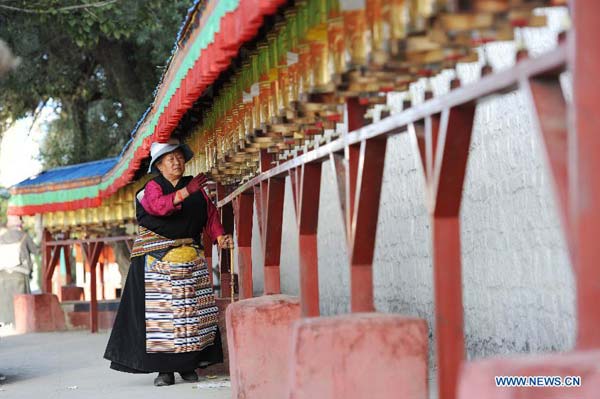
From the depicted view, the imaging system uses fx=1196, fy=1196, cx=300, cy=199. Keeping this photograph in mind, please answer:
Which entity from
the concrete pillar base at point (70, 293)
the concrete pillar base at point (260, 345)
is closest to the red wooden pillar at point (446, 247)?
the concrete pillar base at point (260, 345)

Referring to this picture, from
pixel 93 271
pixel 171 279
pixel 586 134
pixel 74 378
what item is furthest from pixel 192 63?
pixel 93 271

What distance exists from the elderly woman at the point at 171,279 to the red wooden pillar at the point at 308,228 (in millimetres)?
2544

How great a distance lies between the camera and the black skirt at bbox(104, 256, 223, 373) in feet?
29.7

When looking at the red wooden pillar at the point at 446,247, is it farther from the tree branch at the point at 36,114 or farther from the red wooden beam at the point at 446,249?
the tree branch at the point at 36,114

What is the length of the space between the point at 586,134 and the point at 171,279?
20.7 ft

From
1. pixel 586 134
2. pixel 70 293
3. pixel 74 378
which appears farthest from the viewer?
pixel 70 293

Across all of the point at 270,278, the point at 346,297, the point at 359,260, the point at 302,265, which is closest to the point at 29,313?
the point at 346,297

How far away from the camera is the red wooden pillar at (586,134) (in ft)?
9.78

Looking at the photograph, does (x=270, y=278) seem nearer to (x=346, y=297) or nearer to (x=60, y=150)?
(x=346, y=297)

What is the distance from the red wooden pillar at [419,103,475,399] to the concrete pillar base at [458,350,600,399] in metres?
1.30

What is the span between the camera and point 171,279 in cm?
902

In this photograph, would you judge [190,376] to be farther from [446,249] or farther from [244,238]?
[446,249]

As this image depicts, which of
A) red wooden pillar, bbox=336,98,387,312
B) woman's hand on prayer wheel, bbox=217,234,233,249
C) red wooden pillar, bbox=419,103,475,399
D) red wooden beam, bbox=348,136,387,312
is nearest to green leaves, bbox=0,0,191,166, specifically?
woman's hand on prayer wheel, bbox=217,234,233,249

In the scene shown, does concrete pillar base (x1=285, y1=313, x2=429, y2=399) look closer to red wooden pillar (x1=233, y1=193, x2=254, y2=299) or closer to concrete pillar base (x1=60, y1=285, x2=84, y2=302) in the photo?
red wooden pillar (x1=233, y1=193, x2=254, y2=299)
